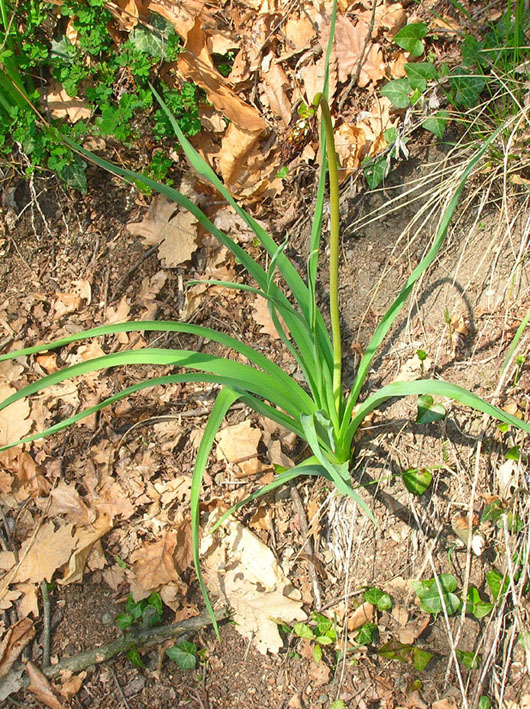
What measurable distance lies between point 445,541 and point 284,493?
1.43 ft

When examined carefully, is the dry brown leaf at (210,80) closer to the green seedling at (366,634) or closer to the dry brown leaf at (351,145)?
the dry brown leaf at (351,145)

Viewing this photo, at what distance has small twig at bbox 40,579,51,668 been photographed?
152 centimetres

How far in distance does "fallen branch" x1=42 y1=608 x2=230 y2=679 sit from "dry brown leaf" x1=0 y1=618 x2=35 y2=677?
9cm

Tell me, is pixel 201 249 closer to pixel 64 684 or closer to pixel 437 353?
pixel 437 353

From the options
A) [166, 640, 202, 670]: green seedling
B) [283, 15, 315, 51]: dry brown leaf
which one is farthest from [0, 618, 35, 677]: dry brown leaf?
[283, 15, 315, 51]: dry brown leaf

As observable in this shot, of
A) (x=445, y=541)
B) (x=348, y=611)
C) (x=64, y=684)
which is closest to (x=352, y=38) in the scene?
(x=445, y=541)

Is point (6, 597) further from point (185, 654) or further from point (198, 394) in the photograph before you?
point (198, 394)

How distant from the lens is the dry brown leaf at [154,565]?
156 centimetres

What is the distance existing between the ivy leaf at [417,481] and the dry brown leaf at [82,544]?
32.7 inches

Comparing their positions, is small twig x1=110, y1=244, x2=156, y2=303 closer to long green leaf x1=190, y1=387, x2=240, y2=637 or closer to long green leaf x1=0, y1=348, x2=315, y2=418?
long green leaf x1=0, y1=348, x2=315, y2=418

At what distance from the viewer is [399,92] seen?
1.71m

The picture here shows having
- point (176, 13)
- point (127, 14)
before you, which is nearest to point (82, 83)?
point (127, 14)

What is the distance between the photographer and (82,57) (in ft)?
6.66

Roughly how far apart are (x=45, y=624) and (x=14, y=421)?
599mm
